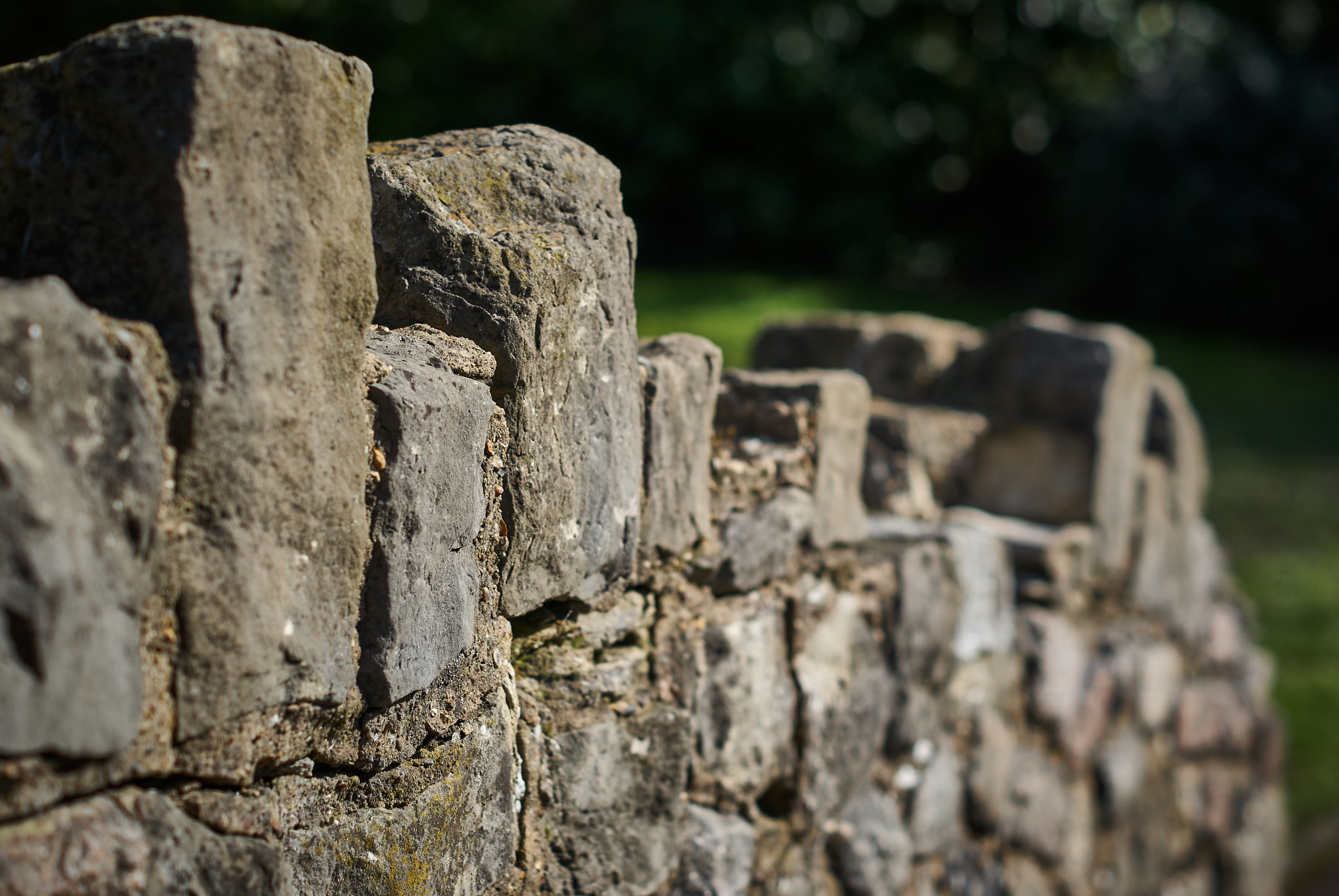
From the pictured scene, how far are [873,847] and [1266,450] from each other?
7.40m

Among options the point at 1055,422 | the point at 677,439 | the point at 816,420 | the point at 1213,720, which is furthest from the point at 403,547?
the point at 1213,720

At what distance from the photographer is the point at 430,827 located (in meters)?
1.21

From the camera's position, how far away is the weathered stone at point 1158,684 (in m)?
3.38

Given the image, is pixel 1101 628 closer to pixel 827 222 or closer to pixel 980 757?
pixel 980 757

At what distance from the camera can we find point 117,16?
1041cm

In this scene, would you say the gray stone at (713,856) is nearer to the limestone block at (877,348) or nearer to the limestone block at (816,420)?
the limestone block at (816,420)

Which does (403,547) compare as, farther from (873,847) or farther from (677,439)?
(873,847)

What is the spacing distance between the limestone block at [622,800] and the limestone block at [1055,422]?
5.81 feet

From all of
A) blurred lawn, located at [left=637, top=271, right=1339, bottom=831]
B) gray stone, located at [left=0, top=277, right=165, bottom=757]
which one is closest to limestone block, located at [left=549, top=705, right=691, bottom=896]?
gray stone, located at [left=0, top=277, right=165, bottom=757]

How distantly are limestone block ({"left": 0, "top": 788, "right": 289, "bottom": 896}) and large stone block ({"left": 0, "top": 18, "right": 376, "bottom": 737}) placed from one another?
82 mm

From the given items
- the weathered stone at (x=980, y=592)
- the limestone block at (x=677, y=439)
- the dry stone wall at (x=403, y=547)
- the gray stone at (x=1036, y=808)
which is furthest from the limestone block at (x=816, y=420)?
the gray stone at (x=1036, y=808)

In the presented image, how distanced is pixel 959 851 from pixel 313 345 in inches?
84.4

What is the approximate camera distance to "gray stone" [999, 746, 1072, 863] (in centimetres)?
279

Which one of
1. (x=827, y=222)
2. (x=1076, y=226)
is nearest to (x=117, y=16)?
(x=827, y=222)
